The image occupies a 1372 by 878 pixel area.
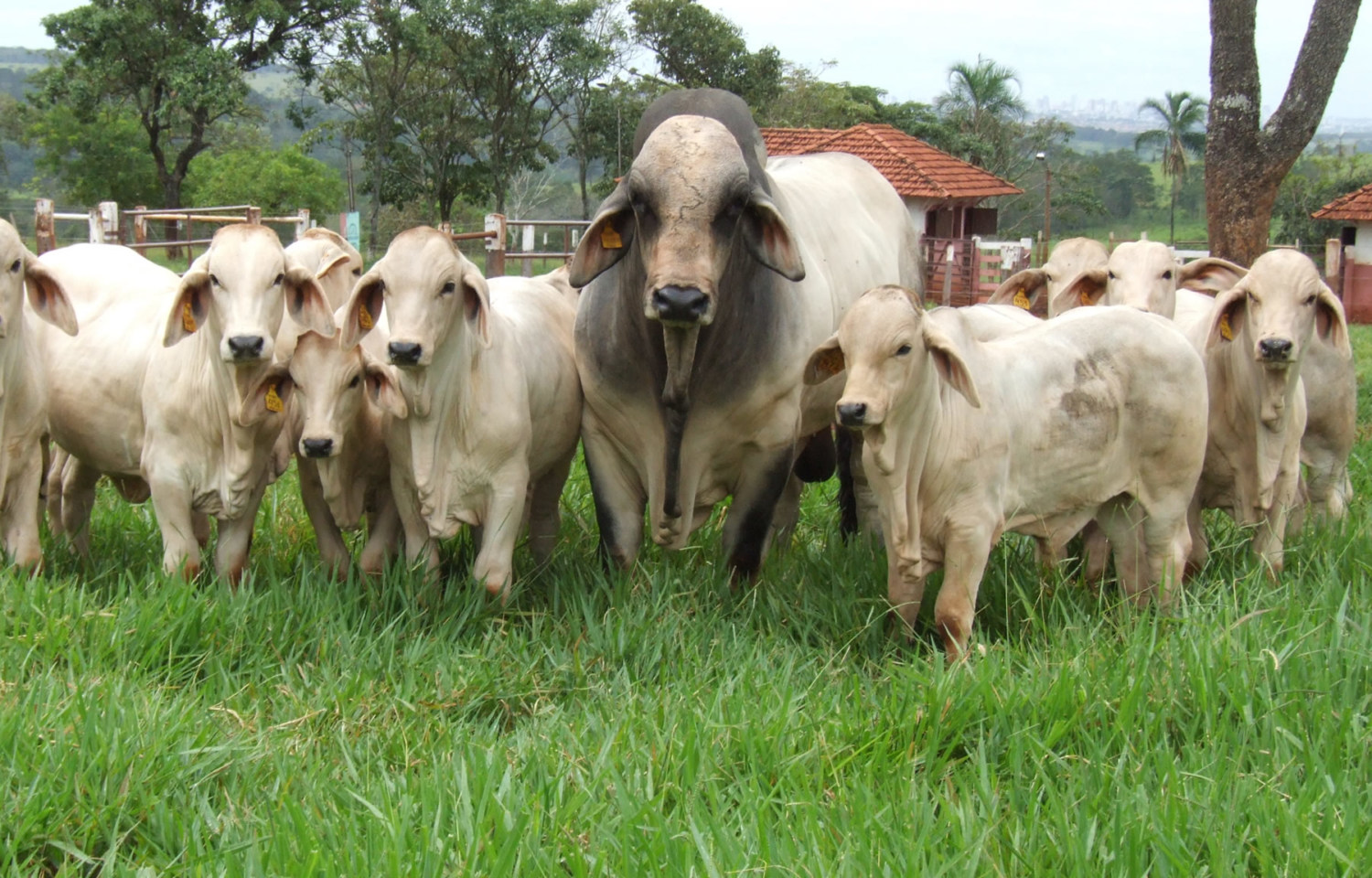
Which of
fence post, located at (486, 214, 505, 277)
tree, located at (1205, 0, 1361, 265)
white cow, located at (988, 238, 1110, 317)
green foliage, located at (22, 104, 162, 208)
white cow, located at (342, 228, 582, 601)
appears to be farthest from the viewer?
green foliage, located at (22, 104, 162, 208)

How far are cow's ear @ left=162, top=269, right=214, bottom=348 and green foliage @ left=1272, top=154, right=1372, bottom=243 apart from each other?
3695cm

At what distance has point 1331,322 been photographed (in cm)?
548

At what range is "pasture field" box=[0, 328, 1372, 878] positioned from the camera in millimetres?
3057

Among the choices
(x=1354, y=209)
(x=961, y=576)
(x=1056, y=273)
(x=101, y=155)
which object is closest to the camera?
(x=961, y=576)

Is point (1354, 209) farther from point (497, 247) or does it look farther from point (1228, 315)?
point (1228, 315)

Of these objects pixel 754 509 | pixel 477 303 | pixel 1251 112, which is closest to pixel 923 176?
pixel 1251 112

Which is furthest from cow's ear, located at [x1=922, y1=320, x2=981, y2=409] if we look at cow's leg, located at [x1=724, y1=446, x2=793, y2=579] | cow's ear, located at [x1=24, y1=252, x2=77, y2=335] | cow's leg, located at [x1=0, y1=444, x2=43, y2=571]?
cow's leg, located at [x1=0, y1=444, x2=43, y2=571]

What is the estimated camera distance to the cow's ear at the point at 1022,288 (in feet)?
21.6

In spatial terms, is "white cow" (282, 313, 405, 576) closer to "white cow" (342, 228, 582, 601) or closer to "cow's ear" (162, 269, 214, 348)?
"white cow" (342, 228, 582, 601)

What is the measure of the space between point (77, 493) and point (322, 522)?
132cm

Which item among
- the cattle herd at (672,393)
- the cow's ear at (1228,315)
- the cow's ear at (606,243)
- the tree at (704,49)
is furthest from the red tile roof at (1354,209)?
the cow's ear at (606,243)

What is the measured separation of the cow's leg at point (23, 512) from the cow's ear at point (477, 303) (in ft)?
5.79

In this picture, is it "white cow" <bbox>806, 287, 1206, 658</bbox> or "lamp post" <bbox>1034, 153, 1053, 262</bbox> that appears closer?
"white cow" <bbox>806, 287, 1206, 658</bbox>

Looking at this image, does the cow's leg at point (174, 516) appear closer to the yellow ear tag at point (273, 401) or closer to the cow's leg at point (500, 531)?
the yellow ear tag at point (273, 401)
